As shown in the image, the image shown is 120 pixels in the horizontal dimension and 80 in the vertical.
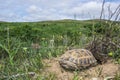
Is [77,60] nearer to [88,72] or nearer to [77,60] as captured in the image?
[77,60]

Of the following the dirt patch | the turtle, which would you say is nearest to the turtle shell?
the turtle

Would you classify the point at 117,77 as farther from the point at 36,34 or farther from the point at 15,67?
the point at 36,34

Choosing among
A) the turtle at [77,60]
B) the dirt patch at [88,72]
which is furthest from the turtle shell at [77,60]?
the dirt patch at [88,72]

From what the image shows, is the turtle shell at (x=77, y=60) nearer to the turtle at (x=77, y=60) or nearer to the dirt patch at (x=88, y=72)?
the turtle at (x=77, y=60)

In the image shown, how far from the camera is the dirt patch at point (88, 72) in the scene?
20.7 ft

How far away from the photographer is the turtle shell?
640cm

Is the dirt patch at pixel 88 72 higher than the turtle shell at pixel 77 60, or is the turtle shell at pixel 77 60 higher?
the turtle shell at pixel 77 60

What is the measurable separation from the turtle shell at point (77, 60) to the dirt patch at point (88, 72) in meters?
0.11

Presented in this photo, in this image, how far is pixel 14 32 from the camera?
980 centimetres

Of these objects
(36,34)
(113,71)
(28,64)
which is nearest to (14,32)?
(36,34)

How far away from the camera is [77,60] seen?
6406 mm

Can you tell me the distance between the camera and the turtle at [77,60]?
6406mm

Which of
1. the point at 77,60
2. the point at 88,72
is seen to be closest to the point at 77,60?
the point at 77,60

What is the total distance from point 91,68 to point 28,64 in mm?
1241
